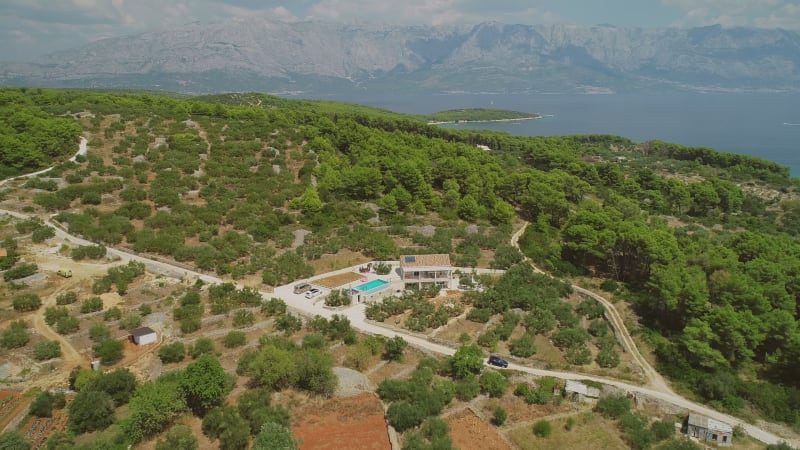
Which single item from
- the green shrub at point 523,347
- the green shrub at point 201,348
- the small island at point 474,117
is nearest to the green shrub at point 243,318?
the green shrub at point 201,348

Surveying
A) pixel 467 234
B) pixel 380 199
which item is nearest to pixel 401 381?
pixel 467 234

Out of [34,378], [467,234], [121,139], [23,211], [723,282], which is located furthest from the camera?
[121,139]

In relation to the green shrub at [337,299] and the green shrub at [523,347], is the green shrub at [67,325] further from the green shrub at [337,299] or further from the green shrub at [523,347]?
the green shrub at [523,347]

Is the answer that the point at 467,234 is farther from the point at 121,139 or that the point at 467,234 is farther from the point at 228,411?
the point at 121,139

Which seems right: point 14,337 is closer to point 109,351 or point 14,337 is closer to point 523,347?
point 109,351

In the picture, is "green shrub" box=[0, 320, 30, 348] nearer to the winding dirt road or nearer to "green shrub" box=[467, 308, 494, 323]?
the winding dirt road

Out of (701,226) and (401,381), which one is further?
(701,226)
